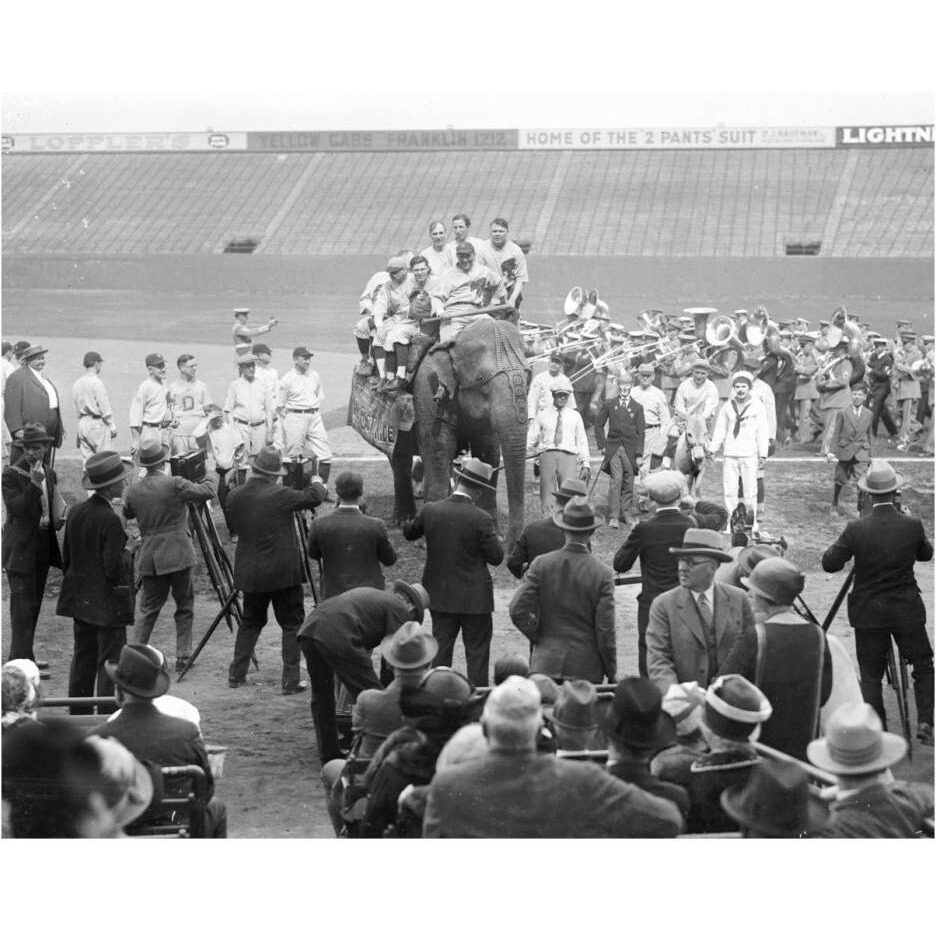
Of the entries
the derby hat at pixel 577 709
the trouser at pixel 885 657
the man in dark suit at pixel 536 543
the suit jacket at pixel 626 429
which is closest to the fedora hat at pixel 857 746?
the derby hat at pixel 577 709

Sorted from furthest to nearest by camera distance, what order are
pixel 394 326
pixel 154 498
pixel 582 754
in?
pixel 394 326
pixel 154 498
pixel 582 754

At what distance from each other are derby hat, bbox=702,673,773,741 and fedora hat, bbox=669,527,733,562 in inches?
67.4

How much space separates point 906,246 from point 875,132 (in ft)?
7.89

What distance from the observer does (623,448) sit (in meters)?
14.3

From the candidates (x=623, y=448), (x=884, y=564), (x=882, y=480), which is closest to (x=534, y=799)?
(x=884, y=564)

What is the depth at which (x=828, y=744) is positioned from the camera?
5.25m

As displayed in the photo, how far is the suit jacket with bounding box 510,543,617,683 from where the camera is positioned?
7.70 metres

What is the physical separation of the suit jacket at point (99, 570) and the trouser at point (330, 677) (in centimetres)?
149

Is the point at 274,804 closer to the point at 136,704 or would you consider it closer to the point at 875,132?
the point at 136,704

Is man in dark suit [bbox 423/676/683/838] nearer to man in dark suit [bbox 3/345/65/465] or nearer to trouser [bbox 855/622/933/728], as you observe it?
trouser [bbox 855/622/933/728]

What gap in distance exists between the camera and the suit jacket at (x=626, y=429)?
14.4 meters

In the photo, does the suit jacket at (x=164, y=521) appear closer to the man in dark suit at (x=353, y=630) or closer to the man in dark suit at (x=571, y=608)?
the man in dark suit at (x=353, y=630)

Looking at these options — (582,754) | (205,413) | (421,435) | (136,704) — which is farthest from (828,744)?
(205,413)

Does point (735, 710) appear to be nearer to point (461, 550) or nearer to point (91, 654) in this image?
point (461, 550)
